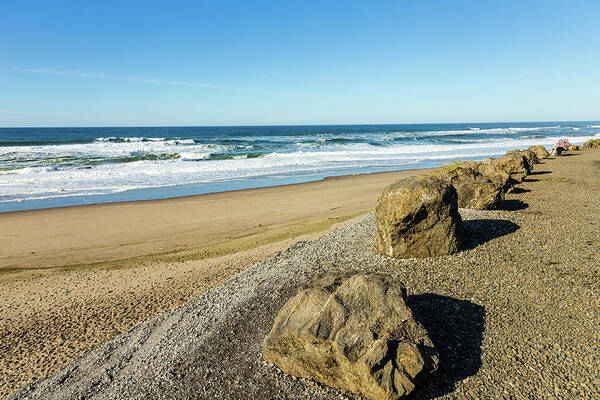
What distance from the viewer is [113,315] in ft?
22.0

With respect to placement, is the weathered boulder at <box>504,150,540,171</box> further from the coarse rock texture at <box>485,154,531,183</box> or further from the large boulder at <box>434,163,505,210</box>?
the large boulder at <box>434,163,505,210</box>

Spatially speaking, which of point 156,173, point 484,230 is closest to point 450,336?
point 484,230

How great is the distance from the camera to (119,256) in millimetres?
9852

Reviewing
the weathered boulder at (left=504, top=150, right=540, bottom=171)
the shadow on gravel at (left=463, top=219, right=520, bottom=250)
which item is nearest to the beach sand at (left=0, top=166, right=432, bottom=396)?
the shadow on gravel at (left=463, top=219, right=520, bottom=250)

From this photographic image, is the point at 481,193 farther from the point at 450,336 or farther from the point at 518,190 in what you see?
the point at 450,336

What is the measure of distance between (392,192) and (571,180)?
11.3m

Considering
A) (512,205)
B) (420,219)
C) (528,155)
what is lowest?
(512,205)

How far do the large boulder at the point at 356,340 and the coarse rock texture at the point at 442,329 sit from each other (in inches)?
8.4

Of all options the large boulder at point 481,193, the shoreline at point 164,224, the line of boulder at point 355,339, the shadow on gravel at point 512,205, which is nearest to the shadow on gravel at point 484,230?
the large boulder at point 481,193

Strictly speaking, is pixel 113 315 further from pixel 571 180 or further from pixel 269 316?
pixel 571 180

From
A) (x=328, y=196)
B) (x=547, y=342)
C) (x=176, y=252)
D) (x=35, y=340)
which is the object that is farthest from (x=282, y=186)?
(x=547, y=342)

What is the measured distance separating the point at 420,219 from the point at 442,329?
97.9 inches

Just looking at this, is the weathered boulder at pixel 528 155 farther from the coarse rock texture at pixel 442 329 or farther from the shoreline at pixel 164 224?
the coarse rock texture at pixel 442 329

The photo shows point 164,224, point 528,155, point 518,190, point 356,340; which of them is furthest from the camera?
point 528,155
